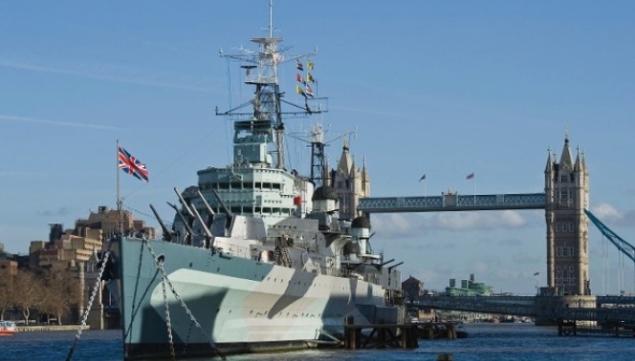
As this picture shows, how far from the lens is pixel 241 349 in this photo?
57281 mm

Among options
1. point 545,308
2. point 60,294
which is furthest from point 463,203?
point 60,294

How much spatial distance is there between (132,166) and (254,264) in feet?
25.1

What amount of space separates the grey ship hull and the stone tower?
128350mm

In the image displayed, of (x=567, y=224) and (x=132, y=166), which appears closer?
(x=132, y=166)

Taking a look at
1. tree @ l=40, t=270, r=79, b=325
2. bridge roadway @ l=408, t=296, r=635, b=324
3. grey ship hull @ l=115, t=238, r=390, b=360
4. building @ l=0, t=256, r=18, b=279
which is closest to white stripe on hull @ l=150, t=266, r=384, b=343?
grey ship hull @ l=115, t=238, r=390, b=360

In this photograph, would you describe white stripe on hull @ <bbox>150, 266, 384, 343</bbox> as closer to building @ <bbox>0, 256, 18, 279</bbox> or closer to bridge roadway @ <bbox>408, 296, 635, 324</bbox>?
bridge roadway @ <bbox>408, 296, 635, 324</bbox>

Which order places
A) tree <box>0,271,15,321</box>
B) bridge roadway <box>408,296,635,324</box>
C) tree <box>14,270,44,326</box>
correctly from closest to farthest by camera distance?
bridge roadway <box>408,296,635,324</box> → tree <box>0,271,15,321</box> → tree <box>14,270,44,326</box>

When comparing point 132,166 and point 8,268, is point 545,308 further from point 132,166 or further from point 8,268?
point 132,166

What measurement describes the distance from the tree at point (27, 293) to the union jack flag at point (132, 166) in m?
114

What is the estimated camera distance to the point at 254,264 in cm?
5616

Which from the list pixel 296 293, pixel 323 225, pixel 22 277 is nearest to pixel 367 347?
pixel 323 225

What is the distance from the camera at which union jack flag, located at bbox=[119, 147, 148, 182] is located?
169ft

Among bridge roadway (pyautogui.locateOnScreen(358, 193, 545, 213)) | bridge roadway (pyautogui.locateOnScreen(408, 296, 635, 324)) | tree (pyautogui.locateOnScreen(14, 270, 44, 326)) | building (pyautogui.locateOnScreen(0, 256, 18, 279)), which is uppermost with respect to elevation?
bridge roadway (pyautogui.locateOnScreen(358, 193, 545, 213))

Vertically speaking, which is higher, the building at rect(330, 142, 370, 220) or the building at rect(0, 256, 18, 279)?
the building at rect(330, 142, 370, 220)
